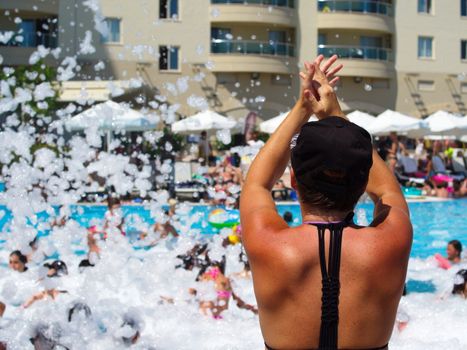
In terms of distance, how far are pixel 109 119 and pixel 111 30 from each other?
48.4 ft

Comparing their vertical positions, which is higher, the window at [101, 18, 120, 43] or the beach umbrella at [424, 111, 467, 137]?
the window at [101, 18, 120, 43]

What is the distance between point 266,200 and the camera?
7.64ft

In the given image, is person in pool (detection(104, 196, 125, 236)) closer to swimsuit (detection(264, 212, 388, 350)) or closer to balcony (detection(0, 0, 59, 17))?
swimsuit (detection(264, 212, 388, 350))

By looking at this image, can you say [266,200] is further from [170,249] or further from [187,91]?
[187,91]

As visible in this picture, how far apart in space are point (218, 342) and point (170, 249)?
3167mm

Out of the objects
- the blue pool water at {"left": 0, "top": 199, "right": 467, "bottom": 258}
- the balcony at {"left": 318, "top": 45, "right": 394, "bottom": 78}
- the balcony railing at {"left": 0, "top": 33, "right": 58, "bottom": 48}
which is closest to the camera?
the blue pool water at {"left": 0, "top": 199, "right": 467, "bottom": 258}

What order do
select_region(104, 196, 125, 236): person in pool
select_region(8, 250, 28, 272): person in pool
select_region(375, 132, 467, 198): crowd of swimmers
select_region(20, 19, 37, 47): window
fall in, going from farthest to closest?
1. select_region(20, 19, 37, 47): window
2. select_region(375, 132, 467, 198): crowd of swimmers
3. select_region(104, 196, 125, 236): person in pool
4. select_region(8, 250, 28, 272): person in pool

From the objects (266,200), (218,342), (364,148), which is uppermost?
(364,148)

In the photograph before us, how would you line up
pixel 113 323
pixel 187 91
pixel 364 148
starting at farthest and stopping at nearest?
pixel 187 91, pixel 113 323, pixel 364 148

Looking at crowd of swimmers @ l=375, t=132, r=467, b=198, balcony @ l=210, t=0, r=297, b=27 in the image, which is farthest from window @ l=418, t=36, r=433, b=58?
crowd of swimmers @ l=375, t=132, r=467, b=198

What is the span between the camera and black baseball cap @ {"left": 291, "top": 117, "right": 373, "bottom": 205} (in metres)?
2.12

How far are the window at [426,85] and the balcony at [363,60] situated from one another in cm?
187

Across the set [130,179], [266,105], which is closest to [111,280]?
[130,179]

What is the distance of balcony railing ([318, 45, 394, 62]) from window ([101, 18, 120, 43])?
9062 millimetres
